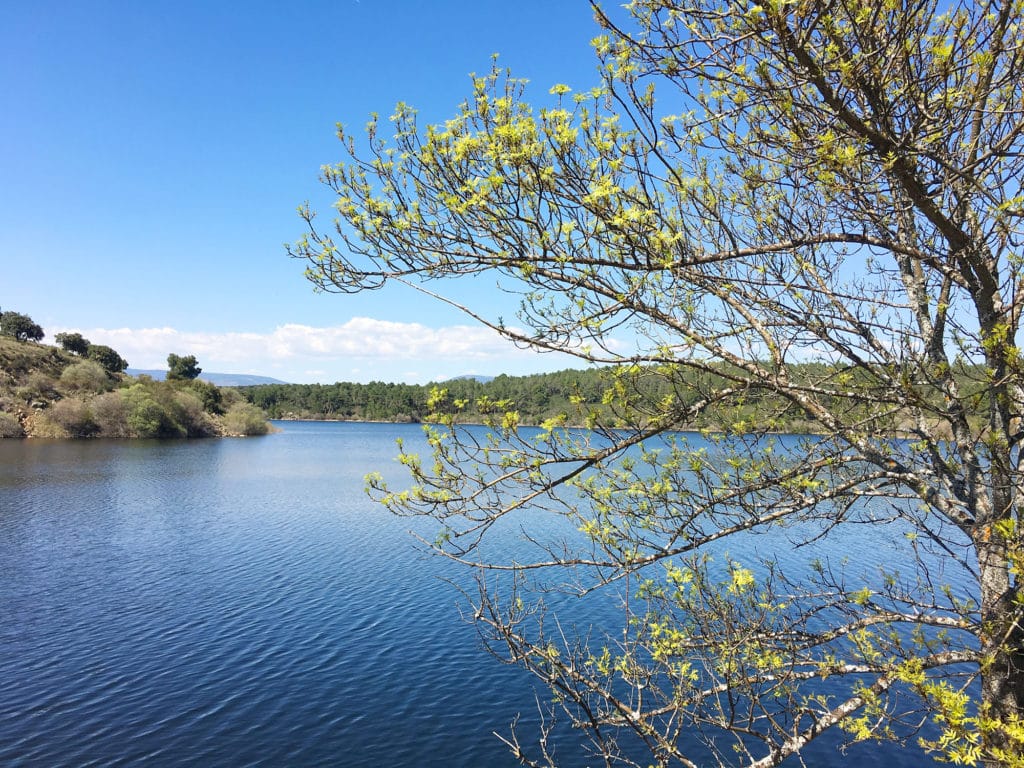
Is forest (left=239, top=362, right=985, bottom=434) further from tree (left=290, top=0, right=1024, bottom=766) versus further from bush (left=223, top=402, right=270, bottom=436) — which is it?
bush (left=223, top=402, right=270, bottom=436)

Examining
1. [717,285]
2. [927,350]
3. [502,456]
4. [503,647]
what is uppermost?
[717,285]

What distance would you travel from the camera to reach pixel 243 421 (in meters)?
86.6

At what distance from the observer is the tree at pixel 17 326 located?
284 feet

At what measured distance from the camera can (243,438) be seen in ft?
271

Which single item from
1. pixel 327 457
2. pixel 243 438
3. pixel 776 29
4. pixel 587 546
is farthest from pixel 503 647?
pixel 243 438

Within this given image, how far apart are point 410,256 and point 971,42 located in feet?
12.7

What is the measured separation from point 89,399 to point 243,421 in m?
20.2

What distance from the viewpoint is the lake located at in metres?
11.0

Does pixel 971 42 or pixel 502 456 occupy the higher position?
pixel 971 42

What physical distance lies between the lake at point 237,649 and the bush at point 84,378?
A: 54.5 m

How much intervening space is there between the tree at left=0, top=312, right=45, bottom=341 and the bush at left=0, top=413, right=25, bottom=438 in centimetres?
3201

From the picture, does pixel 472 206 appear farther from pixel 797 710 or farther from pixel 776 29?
pixel 797 710

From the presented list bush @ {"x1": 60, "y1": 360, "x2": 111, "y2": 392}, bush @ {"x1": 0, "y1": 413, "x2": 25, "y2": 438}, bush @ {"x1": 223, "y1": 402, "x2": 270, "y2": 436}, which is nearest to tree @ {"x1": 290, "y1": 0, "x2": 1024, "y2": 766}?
bush @ {"x1": 0, "y1": 413, "x2": 25, "y2": 438}

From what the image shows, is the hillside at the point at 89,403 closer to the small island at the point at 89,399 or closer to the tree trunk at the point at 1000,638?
the small island at the point at 89,399
